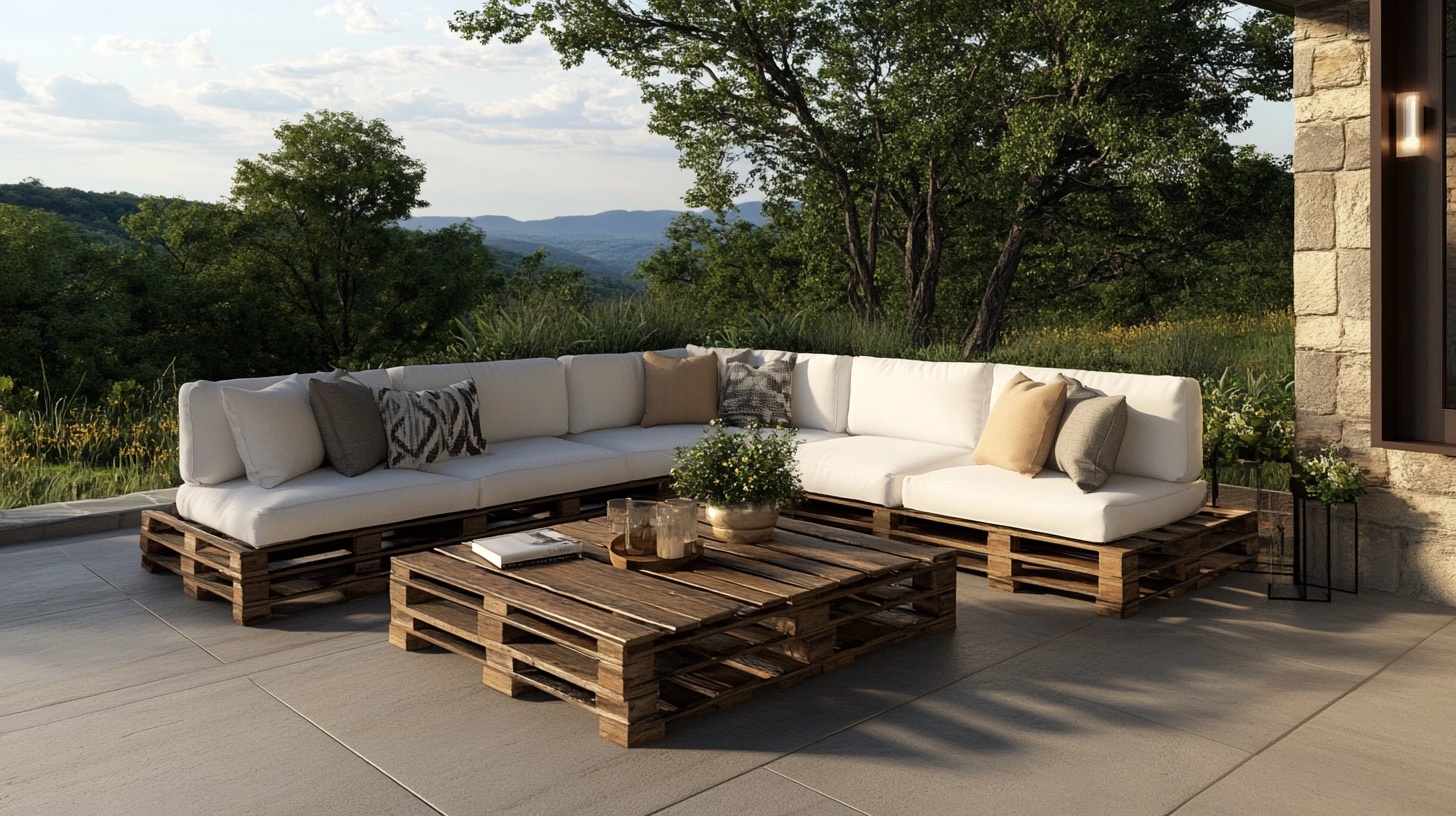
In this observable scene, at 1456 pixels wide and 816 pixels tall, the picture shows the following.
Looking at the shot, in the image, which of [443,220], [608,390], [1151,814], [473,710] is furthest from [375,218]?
[1151,814]

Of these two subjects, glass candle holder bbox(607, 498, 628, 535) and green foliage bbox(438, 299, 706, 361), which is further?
green foliage bbox(438, 299, 706, 361)

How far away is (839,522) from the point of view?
509 centimetres

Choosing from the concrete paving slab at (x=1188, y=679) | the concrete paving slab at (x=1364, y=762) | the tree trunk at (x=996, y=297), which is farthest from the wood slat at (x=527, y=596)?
the tree trunk at (x=996, y=297)

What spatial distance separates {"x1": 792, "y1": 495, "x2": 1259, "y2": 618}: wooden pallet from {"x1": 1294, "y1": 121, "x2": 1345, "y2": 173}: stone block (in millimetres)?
1489

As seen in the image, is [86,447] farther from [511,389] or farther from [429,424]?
[429,424]

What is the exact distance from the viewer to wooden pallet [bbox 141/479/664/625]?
4.03 m

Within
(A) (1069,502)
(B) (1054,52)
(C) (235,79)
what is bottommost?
(A) (1069,502)

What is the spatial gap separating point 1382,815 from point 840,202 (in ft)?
38.4

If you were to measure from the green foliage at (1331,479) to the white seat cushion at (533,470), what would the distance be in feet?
9.92

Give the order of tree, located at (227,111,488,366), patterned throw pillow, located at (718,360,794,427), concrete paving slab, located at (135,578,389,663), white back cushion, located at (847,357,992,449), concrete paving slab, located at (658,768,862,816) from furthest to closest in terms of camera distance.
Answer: tree, located at (227,111,488,366) < patterned throw pillow, located at (718,360,794,427) < white back cushion, located at (847,357,992,449) < concrete paving slab, located at (135,578,389,663) < concrete paving slab, located at (658,768,862,816)

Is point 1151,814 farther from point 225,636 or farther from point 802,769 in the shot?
point 225,636

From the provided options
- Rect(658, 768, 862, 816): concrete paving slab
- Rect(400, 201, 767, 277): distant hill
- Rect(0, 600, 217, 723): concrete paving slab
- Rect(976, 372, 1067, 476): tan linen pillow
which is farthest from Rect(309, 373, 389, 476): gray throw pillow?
Rect(400, 201, 767, 277): distant hill

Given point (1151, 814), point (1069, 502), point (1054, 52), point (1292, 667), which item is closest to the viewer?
point (1151, 814)

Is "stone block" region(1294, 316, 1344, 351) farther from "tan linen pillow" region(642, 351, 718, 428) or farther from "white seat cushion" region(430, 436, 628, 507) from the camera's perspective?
"white seat cushion" region(430, 436, 628, 507)
